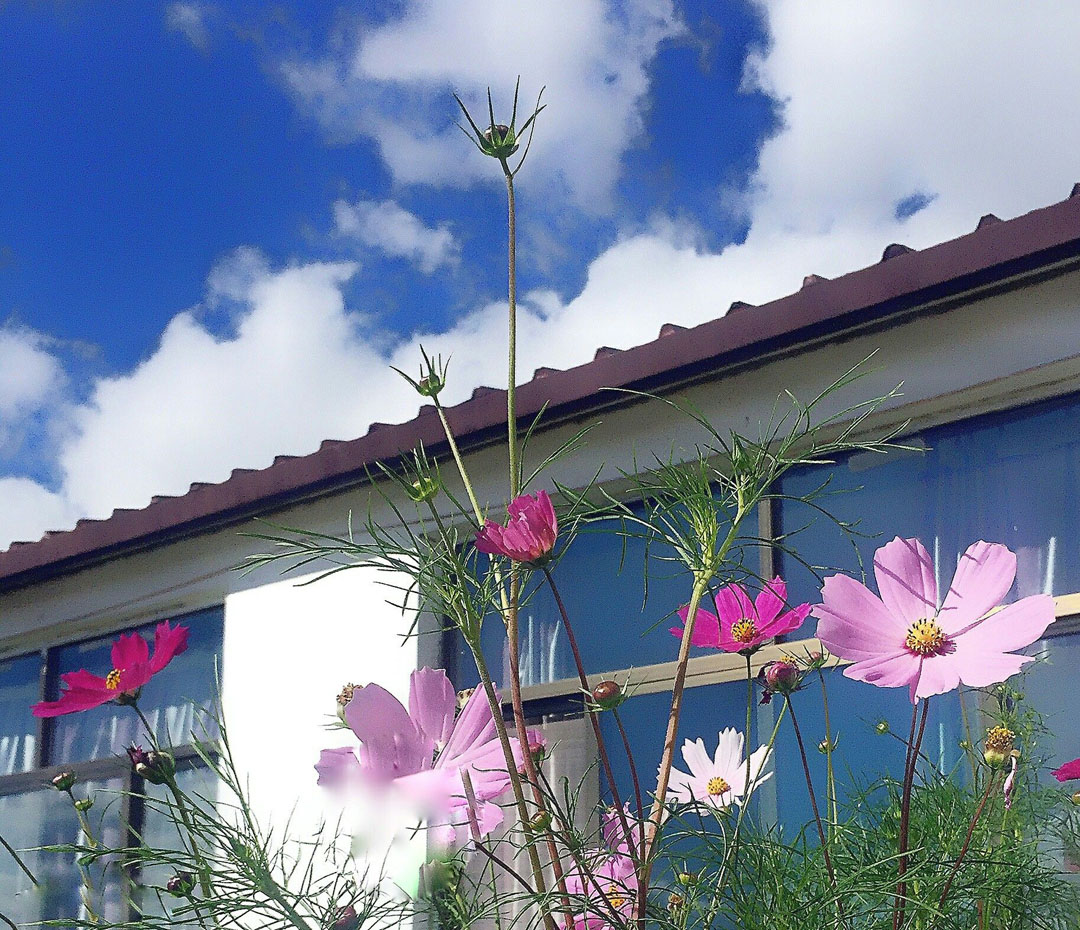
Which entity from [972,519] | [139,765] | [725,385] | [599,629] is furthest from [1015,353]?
[139,765]

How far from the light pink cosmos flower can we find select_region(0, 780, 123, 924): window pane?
377 centimetres

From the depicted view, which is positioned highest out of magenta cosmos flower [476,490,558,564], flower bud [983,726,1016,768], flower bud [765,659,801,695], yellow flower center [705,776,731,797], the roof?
the roof

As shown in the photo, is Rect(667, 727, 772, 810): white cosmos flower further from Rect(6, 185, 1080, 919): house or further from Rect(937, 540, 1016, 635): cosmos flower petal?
Rect(937, 540, 1016, 635): cosmos flower petal

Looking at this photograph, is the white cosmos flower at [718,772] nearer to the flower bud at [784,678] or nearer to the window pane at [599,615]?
the flower bud at [784,678]

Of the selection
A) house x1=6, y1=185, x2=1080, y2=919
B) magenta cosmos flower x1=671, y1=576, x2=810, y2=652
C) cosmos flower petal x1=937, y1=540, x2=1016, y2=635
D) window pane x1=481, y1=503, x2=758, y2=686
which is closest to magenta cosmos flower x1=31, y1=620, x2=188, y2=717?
house x1=6, y1=185, x2=1080, y2=919

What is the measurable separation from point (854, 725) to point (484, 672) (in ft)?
6.50

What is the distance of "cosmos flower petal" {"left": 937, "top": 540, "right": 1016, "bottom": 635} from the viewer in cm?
90

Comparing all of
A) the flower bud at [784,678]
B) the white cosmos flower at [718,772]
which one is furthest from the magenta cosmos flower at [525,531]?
the white cosmos flower at [718,772]

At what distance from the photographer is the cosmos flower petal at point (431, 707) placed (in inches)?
34.4

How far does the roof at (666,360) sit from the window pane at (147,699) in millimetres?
392

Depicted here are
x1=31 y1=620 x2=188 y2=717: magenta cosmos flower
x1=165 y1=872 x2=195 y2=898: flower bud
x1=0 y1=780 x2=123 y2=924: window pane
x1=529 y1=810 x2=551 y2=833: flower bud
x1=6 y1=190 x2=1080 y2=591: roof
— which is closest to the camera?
x1=529 y1=810 x2=551 y2=833: flower bud

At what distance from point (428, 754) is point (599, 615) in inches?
92.8

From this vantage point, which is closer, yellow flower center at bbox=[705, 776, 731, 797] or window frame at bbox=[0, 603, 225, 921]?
yellow flower center at bbox=[705, 776, 731, 797]

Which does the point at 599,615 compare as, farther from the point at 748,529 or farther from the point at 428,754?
the point at 428,754
